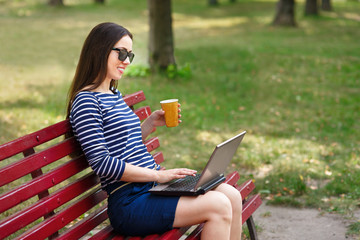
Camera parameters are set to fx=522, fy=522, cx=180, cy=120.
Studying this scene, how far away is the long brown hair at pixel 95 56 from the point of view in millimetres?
2973

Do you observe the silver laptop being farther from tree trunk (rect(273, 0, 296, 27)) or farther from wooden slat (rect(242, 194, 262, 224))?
tree trunk (rect(273, 0, 296, 27))

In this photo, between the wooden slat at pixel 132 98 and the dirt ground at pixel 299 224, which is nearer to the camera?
the wooden slat at pixel 132 98

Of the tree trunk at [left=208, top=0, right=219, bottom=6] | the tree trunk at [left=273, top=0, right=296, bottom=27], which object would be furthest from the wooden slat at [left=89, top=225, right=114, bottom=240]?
the tree trunk at [left=208, top=0, right=219, bottom=6]

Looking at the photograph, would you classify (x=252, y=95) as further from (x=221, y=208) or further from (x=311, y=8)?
(x=311, y=8)

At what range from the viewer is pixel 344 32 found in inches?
631

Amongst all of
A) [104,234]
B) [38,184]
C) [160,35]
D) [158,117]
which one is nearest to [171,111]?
[158,117]

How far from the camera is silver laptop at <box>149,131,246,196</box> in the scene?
2783mm

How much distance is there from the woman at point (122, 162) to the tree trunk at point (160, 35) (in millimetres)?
6782

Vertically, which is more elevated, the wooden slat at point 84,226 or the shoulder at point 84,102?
the shoulder at point 84,102

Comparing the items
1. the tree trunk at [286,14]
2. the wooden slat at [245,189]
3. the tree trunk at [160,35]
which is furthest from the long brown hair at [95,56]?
the tree trunk at [286,14]

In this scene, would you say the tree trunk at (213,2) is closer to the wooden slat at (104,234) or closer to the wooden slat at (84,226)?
the wooden slat at (84,226)

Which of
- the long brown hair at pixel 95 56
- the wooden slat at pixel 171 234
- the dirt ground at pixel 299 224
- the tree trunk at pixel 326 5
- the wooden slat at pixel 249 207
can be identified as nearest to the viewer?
the wooden slat at pixel 171 234

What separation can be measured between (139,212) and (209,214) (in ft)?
1.22

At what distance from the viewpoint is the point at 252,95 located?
9086mm
